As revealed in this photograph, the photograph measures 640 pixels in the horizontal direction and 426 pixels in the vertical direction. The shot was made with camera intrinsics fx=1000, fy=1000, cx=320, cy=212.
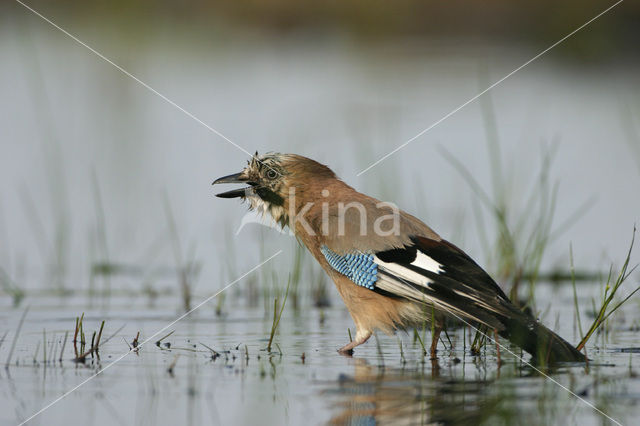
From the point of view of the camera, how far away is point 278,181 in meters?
7.98

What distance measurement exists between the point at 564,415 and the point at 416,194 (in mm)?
6644

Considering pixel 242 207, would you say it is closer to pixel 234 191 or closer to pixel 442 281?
pixel 234 191

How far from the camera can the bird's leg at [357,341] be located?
674cm

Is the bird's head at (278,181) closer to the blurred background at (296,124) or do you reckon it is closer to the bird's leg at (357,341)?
the blurred background at (296,124)

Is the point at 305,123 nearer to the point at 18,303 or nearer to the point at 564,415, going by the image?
the point at 18,303

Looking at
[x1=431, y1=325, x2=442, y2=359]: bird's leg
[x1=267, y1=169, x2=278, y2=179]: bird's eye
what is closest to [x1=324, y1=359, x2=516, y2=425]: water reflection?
[x1=431, y1=325, x2=442, y2=359]: bird's leg

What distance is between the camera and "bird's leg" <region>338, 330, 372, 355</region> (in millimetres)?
6738

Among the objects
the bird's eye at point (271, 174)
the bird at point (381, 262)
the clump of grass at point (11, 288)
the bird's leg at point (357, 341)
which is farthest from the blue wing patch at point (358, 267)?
the clump of grass at point (11, 288)

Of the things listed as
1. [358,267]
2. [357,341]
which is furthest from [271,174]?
[357,341]

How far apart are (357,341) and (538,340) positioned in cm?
134

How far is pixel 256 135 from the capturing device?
14156mm

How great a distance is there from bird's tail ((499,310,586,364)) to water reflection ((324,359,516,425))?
1.94 feet

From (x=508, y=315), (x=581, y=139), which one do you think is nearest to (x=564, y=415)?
(x=508, y=315)

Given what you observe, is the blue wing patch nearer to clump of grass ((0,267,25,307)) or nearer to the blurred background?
the blurred background
